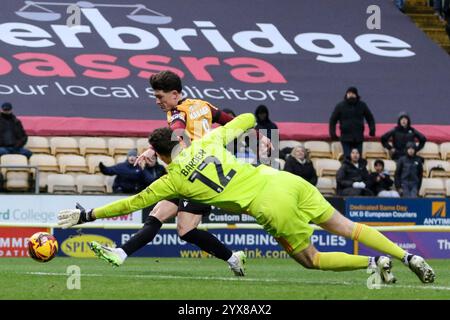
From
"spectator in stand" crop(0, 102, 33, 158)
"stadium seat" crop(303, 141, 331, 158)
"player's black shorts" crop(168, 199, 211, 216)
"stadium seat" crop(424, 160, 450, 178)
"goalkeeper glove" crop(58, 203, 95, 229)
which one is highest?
"goalkeeper glove" crop(58, 203, 95, 229)

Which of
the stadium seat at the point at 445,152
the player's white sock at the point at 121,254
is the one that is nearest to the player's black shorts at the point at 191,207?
the player's white sock at the point at 121,254

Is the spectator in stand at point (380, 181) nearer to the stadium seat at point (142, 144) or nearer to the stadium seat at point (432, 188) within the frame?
the stadium seat at point (432, 188)

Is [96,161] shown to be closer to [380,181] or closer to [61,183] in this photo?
[61,183]

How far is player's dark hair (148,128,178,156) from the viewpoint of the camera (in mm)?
10898

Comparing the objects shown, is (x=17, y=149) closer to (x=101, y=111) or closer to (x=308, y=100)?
(x=101, y=111)

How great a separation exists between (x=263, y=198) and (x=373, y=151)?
47.8ft

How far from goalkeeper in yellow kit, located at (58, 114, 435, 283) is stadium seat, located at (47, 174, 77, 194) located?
11.2 meters

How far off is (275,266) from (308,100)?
11185 mm

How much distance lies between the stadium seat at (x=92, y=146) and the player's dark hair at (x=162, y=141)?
13.2 m

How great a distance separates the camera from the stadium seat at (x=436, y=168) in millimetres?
24891

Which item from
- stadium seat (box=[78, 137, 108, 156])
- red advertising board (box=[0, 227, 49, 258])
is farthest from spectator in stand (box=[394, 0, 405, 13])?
red advertising board (box=[0, 227, 49, 258])

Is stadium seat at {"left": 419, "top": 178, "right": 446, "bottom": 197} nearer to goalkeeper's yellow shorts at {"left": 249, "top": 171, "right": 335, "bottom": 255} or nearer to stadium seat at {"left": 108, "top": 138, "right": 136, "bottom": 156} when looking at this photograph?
stadium seat at {"left": 108, "top": 138, "right": 136, "bottom": 156}

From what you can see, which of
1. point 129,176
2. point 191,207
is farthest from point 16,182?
point 191,207

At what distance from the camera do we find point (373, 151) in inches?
990
